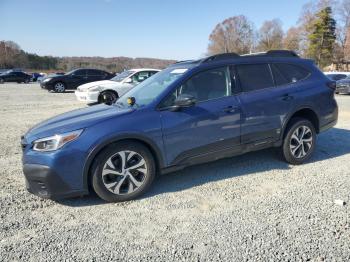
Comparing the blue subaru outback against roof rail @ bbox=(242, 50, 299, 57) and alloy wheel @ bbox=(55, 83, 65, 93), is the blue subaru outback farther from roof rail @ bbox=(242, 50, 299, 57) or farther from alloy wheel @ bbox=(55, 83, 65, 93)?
alloy wheel @ bbox=(55, 83, 65, 93)

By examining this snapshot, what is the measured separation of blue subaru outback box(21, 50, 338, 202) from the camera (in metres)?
3.43

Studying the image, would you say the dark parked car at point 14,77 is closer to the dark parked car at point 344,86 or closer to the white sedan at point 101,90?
the white sedan at point 101,90

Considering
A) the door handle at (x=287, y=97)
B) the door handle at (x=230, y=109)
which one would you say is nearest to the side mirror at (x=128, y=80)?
the door handle at (x=287, y=97)

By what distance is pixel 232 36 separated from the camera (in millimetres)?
81312

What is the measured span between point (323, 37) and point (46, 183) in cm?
5497

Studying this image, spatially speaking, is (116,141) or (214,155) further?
(214,155)

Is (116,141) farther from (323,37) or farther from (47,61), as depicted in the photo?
(47,61)

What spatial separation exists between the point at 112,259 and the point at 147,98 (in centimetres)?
214

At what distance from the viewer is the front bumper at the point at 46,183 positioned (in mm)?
3350

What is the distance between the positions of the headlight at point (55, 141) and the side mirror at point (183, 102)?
119 centimetres

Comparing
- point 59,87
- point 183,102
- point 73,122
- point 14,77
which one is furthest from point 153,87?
point 14,77

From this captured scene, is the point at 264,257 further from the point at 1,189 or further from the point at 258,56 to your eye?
the point at 1,189

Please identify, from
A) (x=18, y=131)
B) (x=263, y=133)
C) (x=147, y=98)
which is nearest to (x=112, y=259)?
(x=147, y=98)

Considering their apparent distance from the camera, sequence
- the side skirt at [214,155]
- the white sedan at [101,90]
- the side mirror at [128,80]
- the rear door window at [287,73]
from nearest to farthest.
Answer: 1. the side skirt at [214,155]
2. the rear door window at [287,73]
3. the white sedan at [101,90]
4. the side mirror at [128,80]
